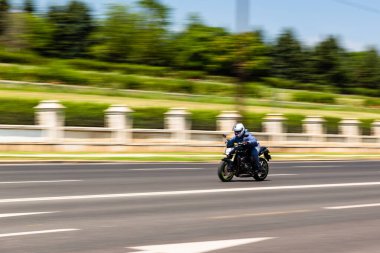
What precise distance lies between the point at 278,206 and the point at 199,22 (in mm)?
104855

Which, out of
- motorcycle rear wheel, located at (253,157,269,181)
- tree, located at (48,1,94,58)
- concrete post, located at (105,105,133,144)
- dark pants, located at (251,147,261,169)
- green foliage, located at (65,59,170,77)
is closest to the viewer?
dark pants, located at (251,147,261,169)

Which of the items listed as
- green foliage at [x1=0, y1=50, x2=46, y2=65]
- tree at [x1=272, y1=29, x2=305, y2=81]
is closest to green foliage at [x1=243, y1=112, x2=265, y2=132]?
green foliage at [x1=0, y1=50, x2=46, y2=65]

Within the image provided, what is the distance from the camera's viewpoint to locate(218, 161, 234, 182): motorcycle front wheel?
1719 centimetres

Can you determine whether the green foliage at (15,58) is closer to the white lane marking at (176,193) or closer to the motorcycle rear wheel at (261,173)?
the motorcycle rear wheel at (261,173)

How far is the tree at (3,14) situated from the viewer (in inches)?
4061

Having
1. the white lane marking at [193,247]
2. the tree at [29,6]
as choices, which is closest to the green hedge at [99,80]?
the white lane marking at [193,247]

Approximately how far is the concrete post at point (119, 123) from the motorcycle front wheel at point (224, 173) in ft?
49.9

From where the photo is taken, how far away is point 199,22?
116 m

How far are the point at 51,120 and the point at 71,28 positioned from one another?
81086mm

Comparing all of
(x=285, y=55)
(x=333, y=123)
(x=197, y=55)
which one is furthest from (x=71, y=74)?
(x=285, y=55)

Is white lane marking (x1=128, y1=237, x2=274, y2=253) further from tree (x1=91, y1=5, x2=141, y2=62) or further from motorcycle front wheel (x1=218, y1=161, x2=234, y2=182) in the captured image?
tree (x1=91, y1=5, x2=141, y2=62)

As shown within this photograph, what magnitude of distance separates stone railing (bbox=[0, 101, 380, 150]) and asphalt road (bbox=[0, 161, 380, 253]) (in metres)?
11.7

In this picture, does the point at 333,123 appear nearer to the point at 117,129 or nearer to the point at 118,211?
the point at 117,129

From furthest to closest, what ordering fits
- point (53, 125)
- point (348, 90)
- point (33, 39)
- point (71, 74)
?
point (348, 90) → point (33, 39) → point (71, 74) → point (53, 125)
